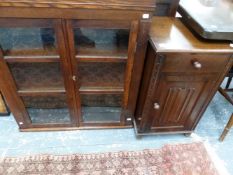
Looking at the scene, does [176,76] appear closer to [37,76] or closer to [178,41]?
[178,41]

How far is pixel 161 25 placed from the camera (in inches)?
44.4

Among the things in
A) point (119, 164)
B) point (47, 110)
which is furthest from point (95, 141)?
point (47, 110)

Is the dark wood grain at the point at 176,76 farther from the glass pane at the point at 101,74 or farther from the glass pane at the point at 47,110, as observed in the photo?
the glass pane at the point at 47,110

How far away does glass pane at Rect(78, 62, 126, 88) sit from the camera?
1161mm

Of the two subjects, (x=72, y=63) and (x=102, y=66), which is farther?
(x=102, y=66)

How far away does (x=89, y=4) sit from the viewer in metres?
0.84

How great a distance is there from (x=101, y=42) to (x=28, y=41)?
1.33 feet

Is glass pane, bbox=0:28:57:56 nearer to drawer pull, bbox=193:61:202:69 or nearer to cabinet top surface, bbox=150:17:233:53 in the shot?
cabinet top surface, bbox=150:17:233:53

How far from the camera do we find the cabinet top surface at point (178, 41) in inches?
37.0

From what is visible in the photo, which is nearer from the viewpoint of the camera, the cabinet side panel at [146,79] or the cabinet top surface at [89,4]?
the cabinet top surface at [89,4]

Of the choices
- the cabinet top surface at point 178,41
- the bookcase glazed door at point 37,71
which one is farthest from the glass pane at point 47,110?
the cabinet top surface at point 178,41

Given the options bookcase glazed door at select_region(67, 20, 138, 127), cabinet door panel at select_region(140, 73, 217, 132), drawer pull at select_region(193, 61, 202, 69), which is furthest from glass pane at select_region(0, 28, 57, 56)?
drawer pull at select_region(193, 61, 202, 69)

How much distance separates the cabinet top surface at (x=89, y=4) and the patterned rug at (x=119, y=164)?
973mm

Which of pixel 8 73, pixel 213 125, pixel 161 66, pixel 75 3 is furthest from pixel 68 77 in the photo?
pixel 213 125
